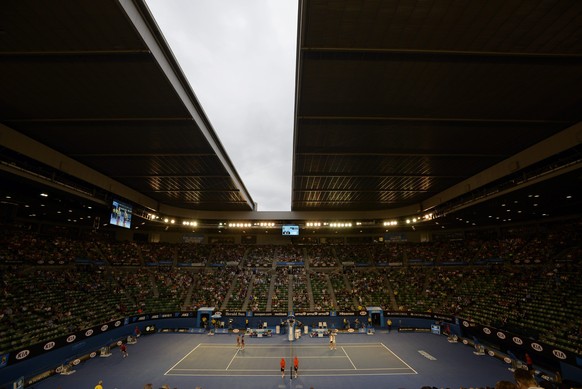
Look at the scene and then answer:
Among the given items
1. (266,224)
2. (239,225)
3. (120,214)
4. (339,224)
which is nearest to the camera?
(120,214)

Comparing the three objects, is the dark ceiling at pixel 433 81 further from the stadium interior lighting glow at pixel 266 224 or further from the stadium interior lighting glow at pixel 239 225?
the stadium interior lighting glow at pixel 239 225

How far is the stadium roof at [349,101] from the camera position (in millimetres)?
12086

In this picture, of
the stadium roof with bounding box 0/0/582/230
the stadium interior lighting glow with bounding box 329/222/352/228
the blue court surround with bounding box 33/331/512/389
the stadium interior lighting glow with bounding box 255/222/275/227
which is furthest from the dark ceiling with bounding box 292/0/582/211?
the stadium interior lighting glow with bounding box 255/222/275/227

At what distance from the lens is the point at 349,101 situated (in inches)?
711

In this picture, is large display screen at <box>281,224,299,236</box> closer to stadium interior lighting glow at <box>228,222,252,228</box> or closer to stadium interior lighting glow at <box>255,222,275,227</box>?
stadium interior lighting glow at <box>255,222,275,227</box>

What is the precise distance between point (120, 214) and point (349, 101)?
25687 millimetres

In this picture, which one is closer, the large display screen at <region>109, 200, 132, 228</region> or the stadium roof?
the stadium roof

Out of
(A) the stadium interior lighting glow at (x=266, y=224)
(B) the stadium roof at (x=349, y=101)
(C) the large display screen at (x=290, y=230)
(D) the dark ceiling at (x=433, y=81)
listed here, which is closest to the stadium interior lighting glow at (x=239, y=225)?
(A) the stadium interior lighting glow at (x=266, y=224)

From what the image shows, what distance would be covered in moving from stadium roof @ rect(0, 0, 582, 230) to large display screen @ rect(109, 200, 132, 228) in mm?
1864

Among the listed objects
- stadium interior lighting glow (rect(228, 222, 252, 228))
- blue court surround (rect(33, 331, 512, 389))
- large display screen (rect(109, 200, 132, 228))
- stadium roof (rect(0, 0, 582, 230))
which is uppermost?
stadium roof (rect(0, 0, 582, 230))

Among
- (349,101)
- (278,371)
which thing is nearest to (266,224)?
(278,371)

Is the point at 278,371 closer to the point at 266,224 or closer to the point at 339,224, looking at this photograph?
the point at 339,224

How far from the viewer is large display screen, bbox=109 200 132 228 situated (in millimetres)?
29094

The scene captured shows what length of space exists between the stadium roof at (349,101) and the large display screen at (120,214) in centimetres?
186
